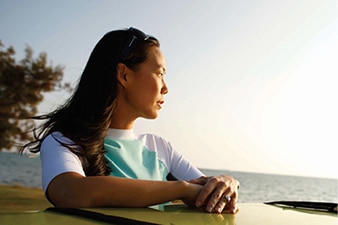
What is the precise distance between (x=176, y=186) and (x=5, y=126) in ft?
37.9

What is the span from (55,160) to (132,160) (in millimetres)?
383

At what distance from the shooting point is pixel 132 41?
71.3 inches

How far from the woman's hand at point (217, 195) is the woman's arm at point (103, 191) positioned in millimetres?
106

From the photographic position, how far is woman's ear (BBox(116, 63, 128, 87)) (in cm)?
180

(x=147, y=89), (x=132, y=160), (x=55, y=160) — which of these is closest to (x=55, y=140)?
(x=55, y=160)

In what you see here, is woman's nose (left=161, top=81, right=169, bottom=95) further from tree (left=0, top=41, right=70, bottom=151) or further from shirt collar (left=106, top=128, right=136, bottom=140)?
tree (left=0, top=41, right=70, bottom=151)

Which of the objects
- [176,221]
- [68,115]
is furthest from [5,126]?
[176,221]

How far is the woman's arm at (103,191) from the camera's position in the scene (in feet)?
4.11

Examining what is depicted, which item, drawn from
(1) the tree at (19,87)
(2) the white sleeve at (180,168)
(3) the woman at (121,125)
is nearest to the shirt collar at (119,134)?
(3) the woman at (121,125)

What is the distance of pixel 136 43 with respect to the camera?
1803 millimetres

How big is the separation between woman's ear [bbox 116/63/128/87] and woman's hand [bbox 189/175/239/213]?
1.68 ft

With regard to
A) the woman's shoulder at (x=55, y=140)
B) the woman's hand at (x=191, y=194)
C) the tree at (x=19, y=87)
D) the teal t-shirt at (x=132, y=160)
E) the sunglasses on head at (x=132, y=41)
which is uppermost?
the tree at (x=19, y=87)

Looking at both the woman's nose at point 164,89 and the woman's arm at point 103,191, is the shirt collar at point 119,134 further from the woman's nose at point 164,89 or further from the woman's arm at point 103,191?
the woman's arm at point 103,191

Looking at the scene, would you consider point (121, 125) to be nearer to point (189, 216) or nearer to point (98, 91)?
point (98, 91)
